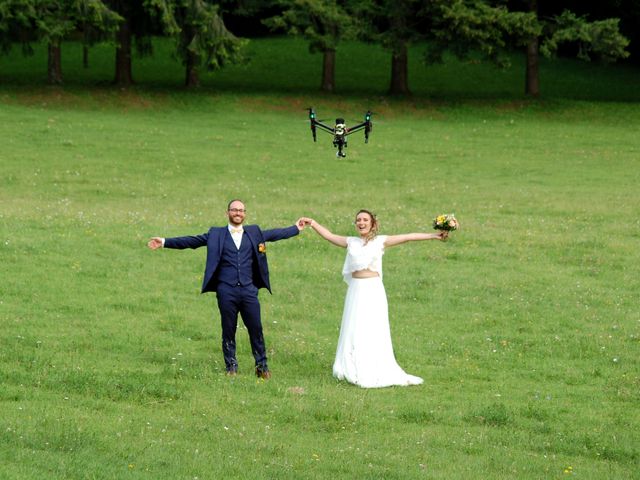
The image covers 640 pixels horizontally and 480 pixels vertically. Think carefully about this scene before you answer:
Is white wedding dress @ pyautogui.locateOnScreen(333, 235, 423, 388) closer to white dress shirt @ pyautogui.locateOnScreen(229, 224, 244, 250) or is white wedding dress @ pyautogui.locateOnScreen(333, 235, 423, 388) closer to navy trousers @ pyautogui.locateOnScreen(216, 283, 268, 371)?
navy trousers @ pyautogui.locateOnScreen(216, 283, 268, 371)

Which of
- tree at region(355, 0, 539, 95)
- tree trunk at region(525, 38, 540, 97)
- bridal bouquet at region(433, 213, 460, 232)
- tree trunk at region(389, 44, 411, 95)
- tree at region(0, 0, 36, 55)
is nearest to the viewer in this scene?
bridal bouquet at region(433, 213, 460, 232)

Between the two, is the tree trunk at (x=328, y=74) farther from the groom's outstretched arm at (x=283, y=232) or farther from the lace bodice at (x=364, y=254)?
the groom's outstretched arm at (x=283, y=232)

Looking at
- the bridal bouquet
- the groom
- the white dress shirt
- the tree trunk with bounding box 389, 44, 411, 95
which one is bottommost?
the groom

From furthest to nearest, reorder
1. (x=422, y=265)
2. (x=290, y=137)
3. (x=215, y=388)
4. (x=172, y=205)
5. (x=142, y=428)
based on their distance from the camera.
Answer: (x=290, y=137) → (x=172, y=205) → (x=422, y=265) → (x=215, y=388) → (x=142, y=428)

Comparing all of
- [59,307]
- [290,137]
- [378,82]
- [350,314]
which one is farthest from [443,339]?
[378,82]

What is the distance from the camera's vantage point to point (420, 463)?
12.6 meters

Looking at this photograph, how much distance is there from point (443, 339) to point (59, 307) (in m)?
7.01

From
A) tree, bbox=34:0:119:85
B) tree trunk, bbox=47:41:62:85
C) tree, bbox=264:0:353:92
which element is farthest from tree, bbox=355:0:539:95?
tree trunk, bbox=47:41:62:85

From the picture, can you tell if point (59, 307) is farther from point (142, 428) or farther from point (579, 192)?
point (579, 192)

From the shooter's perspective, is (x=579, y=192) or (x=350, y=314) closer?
(x=350, y=314)

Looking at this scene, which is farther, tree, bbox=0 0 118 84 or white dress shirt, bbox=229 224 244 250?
tree, bbox=0 0 118 84

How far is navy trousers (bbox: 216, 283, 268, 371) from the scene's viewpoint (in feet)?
52.9

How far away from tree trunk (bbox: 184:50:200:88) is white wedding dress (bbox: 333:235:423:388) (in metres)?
39.7

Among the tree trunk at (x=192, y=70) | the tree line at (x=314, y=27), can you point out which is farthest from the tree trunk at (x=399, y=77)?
the tree trunk at (x=192, y=70)
